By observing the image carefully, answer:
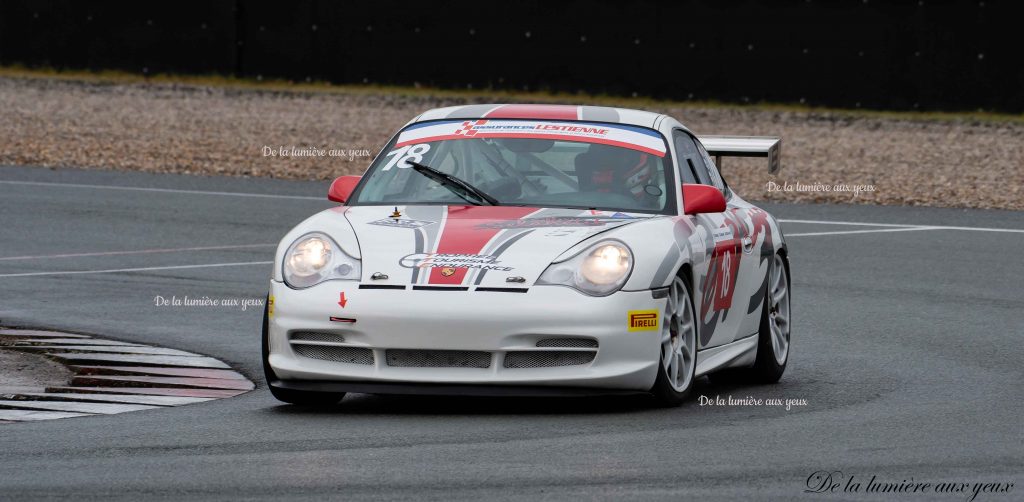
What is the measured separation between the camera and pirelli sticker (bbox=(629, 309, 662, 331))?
800 centimetres

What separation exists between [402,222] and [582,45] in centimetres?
2018

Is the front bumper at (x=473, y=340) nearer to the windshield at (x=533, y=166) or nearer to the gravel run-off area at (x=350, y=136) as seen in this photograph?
the windshield at (x=533, y=166)

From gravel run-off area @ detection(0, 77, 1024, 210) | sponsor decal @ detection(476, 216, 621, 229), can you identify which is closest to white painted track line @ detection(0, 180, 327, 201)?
gravel run-off area @ detection(0, 77, 1024, 210)

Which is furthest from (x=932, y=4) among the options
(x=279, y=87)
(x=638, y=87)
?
(x=279, y=87)

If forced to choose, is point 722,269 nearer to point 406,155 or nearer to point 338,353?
point 406,155

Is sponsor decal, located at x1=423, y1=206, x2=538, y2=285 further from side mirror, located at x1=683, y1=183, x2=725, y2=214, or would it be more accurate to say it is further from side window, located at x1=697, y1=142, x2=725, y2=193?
side window, located at x1=697, y1=142, x2=725, y2=193

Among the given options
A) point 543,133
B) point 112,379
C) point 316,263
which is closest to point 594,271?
point 316,263

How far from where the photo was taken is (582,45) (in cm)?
2845

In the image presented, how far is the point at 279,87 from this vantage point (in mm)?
30984

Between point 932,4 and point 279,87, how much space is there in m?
10.0

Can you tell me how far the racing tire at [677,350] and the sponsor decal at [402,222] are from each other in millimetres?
1067

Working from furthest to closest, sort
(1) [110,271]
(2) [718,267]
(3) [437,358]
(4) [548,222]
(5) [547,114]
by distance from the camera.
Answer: (1) [110,271] → (5) [547,114] → (2) [718,267] → (4) [548,222] → (3) [437,358]

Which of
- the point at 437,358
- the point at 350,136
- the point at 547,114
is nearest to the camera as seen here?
the point at 437,358

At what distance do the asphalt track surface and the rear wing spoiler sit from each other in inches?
39.3
